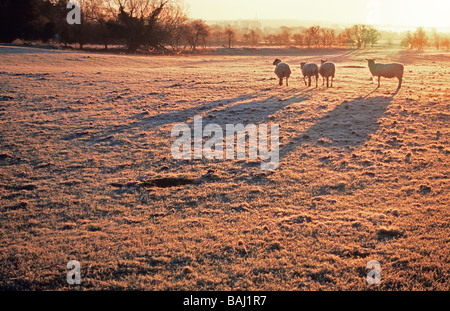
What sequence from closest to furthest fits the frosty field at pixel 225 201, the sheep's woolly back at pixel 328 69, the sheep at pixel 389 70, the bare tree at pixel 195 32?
the frosty field at pixel 225 201 < the sheep at pixel 389 70 < the sheep's woolly back at pixel 328 69 < the bare tree at pixel 195 32

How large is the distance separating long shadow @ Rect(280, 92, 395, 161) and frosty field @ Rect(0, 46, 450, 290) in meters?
0.06

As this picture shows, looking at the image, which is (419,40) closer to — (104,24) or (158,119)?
(104,24)

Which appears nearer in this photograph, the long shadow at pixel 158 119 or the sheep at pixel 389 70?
the long shadow at pixel 158 119

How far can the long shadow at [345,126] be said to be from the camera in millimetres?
10227

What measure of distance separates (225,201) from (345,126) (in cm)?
684

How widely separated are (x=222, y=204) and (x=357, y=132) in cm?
656

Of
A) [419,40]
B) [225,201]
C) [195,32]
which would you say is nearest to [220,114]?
[225,201]

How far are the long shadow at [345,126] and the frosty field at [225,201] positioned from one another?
61mm

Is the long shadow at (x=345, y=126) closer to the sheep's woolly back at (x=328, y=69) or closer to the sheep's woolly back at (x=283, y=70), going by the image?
the sheep's woolly back at (x=328, y=69)

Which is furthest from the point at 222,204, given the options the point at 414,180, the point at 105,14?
the point at 105,14

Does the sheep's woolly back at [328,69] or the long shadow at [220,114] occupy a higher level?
the sheep's woolly back at [328,69]

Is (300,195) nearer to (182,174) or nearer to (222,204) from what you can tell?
(222,204)

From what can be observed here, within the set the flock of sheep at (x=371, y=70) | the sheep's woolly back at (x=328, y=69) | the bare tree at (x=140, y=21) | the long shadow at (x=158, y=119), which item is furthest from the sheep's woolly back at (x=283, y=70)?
the bare tree at (x=140, y=21)
